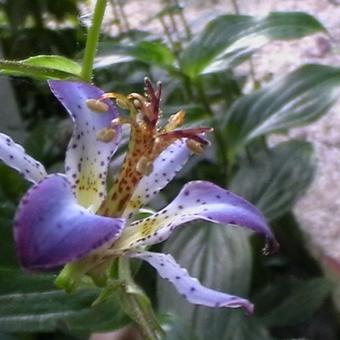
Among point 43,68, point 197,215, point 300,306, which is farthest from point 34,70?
point 300,306

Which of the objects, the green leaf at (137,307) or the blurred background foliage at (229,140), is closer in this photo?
the green leaf at (137,307)

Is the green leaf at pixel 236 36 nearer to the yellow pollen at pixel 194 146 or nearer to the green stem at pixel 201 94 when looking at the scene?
the green stem at pixel 201 94

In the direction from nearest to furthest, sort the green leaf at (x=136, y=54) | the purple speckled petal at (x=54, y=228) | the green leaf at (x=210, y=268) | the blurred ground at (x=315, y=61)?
the purple speckled petal at (x=54, y=228)
the green leaf at (x=210, y=268)
the green leaf at (x=136, y=54)
the blurred ground at (x=315, y=61)

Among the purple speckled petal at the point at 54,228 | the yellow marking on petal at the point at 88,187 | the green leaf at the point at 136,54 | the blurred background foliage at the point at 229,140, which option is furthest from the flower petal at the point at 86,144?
the green leaf at the point at 136,54

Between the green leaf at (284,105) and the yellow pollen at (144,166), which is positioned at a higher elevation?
the yellow pollen at (144,166)

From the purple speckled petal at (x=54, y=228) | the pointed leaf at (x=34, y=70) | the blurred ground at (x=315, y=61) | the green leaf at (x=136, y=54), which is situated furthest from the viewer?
the blurred ground at (x=315, y=61)

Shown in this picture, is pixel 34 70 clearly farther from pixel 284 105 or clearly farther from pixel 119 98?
pixel 284 105

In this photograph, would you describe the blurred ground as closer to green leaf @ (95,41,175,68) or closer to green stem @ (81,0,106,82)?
green leaf @ (95,41,175,68)

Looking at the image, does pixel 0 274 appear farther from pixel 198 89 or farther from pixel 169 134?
pixel 198 89
